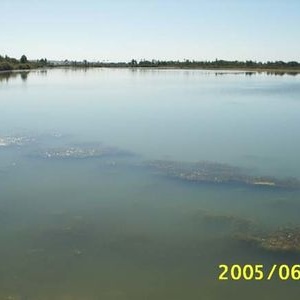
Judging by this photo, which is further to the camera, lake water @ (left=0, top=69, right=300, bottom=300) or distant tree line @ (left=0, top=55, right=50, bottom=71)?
distant tree line @ (left=0, top=55, right=50, bottom=71)

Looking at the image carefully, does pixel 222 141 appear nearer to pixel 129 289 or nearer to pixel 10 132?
pixel 10 132

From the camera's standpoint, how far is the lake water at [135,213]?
21.5 ft
